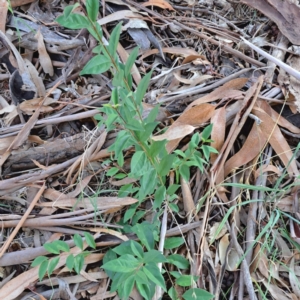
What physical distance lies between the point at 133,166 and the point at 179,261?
1.05 ft

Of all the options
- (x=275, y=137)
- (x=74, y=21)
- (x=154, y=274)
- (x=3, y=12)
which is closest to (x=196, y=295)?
(x=154, y=274)

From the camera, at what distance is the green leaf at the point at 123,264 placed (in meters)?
0.78

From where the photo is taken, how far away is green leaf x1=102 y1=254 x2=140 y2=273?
0.78 metres

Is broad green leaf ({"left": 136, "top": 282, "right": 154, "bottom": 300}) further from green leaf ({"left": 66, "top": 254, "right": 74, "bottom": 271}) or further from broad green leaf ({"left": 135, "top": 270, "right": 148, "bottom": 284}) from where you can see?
green leaf ({"left": 66, "top": 254, "right": 74, "bottom": 271})

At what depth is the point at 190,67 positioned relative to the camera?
1.16 meters

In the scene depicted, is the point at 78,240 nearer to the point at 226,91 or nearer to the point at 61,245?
the point at 61,245

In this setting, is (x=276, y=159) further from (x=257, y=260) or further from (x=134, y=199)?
(x=134, y=199)

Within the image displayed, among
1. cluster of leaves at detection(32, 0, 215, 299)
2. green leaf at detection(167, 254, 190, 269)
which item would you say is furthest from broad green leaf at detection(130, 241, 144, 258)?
green leaf at detection(167, 254, 190, 269)

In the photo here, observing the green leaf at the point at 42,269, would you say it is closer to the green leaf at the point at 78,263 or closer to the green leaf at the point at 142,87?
the green leaf at the point at 78,263

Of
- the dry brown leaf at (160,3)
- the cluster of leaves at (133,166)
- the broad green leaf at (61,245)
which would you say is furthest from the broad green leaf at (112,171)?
the dry brown leaf at (160,3)

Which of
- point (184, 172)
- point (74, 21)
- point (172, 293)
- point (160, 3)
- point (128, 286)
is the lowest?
point (172, 293)

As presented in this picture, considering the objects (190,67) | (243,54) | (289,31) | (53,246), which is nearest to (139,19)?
(190,67)

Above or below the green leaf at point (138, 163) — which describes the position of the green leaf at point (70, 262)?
below

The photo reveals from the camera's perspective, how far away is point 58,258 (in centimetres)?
92
